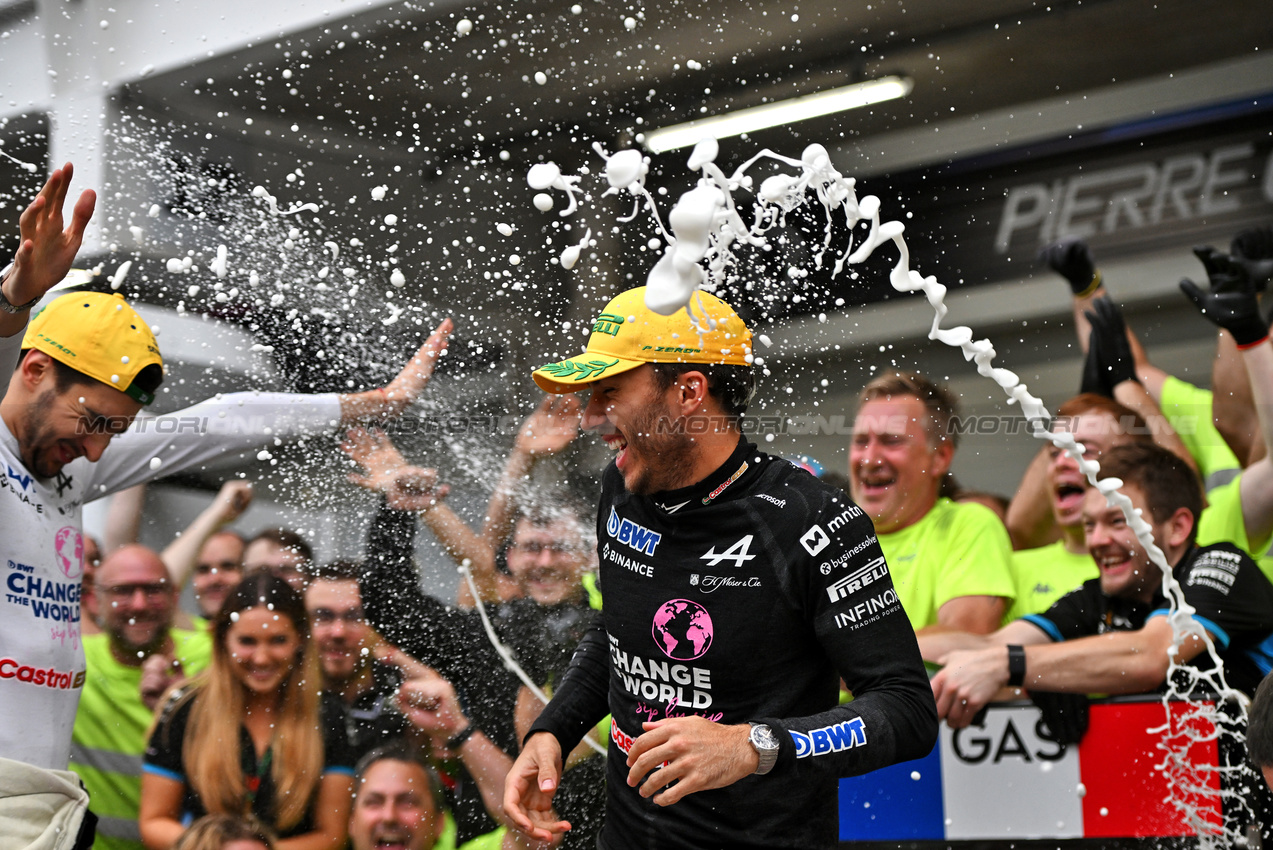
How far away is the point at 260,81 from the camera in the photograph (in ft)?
13.6

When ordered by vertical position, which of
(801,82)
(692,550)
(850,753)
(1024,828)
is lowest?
→ (1024,828)

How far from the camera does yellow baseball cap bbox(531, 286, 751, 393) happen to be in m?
1.83

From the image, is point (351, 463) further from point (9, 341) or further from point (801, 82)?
point (801, 82)

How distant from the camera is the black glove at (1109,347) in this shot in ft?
Result: 10.4

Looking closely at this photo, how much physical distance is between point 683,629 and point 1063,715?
1.81m

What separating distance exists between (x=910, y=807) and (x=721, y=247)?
1.97 m

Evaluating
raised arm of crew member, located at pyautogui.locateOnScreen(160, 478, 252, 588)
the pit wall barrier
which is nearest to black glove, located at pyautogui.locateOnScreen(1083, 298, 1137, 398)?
the pit wall barrier

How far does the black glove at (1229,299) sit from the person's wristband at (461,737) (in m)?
2.59

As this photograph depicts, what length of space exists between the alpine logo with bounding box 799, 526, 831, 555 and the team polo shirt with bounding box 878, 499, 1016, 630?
63.4 inches

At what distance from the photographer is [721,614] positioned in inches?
68.1

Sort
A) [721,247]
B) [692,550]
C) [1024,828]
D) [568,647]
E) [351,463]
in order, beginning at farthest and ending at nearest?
[351,463] → [568,647] → [1024,828] → [721,247] → [692,550]

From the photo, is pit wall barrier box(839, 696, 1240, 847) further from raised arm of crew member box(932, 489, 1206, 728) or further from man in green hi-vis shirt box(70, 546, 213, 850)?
man in green hi-vis shirt box(70, 546, 213, 850)

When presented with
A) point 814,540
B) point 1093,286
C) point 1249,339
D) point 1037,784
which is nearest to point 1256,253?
point 1249,339

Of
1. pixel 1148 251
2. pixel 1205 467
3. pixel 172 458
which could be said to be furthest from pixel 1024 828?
pixel 172 458
